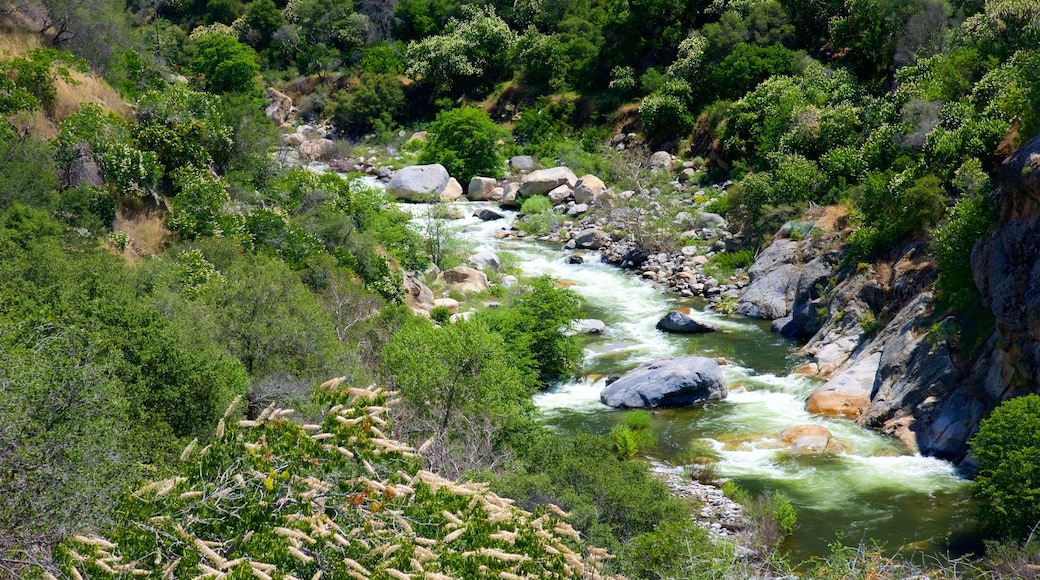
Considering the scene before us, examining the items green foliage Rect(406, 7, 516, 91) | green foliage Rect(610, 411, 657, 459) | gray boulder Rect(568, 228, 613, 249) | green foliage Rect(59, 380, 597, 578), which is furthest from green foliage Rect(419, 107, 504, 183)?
green foliage Rect(59, 380, 597, 578)

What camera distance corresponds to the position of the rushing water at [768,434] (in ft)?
67.0

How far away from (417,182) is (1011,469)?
42528 millimetres

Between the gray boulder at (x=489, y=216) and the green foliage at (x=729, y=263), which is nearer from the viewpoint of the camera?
the green foliage at (x=729, y=263)

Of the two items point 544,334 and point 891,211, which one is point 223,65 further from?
point 891,211

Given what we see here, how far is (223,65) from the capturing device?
68.8m

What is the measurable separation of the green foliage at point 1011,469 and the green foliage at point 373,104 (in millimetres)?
59455

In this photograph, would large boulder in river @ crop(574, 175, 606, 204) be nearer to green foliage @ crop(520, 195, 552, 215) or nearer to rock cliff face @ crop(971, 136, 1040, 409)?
green foliage @ crop(520, 195, 552, 215)

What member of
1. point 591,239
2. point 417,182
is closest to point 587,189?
point 591,239

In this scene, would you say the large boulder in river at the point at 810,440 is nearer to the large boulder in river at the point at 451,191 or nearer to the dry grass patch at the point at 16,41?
the dry grass patch at the point at 16,41

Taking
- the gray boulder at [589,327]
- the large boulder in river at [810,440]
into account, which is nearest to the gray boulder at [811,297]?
the gray boulder at [589,327]

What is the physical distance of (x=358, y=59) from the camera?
81.0m

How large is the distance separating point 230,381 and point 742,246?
2891 centimetres

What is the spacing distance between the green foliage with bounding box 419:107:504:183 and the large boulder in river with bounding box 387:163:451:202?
2.07 m

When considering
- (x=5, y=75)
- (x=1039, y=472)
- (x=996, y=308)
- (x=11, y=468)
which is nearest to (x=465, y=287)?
(x=5, y=75)
